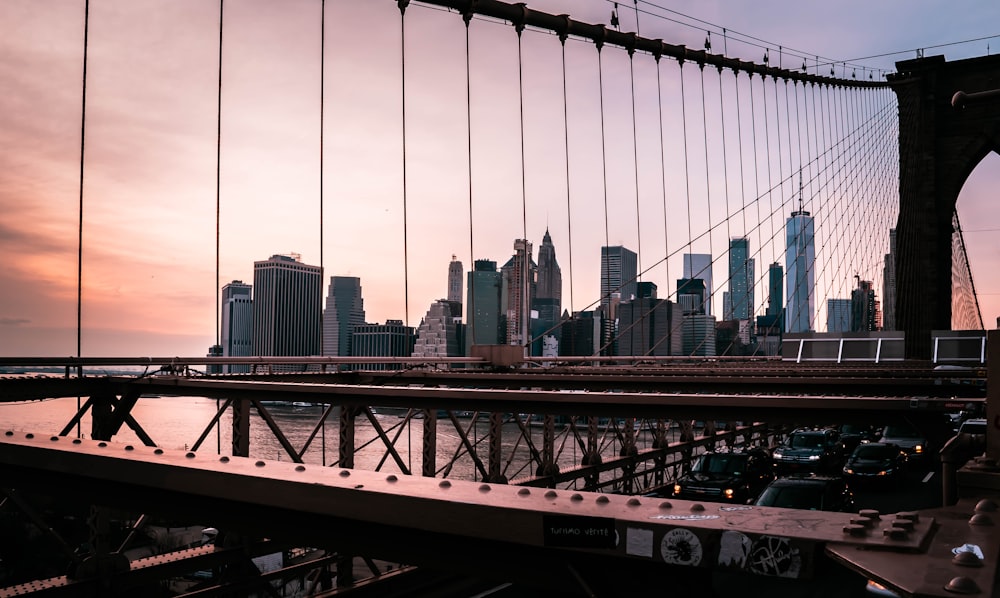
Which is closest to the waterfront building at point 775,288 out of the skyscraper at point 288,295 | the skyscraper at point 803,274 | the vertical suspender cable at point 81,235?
the skyscraper at point 803,274

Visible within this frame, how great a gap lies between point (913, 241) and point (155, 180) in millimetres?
31375

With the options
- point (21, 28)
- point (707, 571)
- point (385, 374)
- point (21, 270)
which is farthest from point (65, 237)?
point (707, 571)

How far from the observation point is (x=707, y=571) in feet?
7.32

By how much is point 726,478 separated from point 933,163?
21.1 metres

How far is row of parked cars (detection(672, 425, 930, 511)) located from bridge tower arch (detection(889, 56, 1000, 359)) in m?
6.24

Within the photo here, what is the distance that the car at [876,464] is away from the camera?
→ 2459 centimetres

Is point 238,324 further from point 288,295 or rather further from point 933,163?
point 933,163

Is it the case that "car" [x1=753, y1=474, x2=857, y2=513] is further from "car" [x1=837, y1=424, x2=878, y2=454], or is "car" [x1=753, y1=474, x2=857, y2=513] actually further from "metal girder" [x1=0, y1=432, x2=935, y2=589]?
"car" [x1=837, y1=424, x2=878, y2=454]

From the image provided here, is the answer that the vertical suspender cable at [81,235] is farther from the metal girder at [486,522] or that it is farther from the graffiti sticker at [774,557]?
the graffiti sticker at [774,557]

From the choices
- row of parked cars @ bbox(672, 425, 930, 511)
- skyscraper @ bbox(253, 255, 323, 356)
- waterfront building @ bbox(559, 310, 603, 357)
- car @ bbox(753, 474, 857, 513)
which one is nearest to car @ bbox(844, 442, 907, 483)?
row of parked cars @ bbox(672, 425, 930, 511)

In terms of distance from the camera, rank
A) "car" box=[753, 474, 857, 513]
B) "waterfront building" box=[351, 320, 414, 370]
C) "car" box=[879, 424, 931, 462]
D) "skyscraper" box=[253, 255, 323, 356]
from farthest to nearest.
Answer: "waterfront building" box=[351, 320, 414, 370] → "skyscraper" box=[253, 255, 323, 356] → "car" box=[879, 424, 931, 462] → "car" box=[753, 474, 857, 513]

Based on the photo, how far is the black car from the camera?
21672mm

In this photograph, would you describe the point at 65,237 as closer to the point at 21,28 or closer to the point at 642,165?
the point at 21,28

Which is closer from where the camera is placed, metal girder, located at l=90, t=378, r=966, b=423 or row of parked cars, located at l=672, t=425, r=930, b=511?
metal girder, located at l=90, t=378, r=966, b=423
